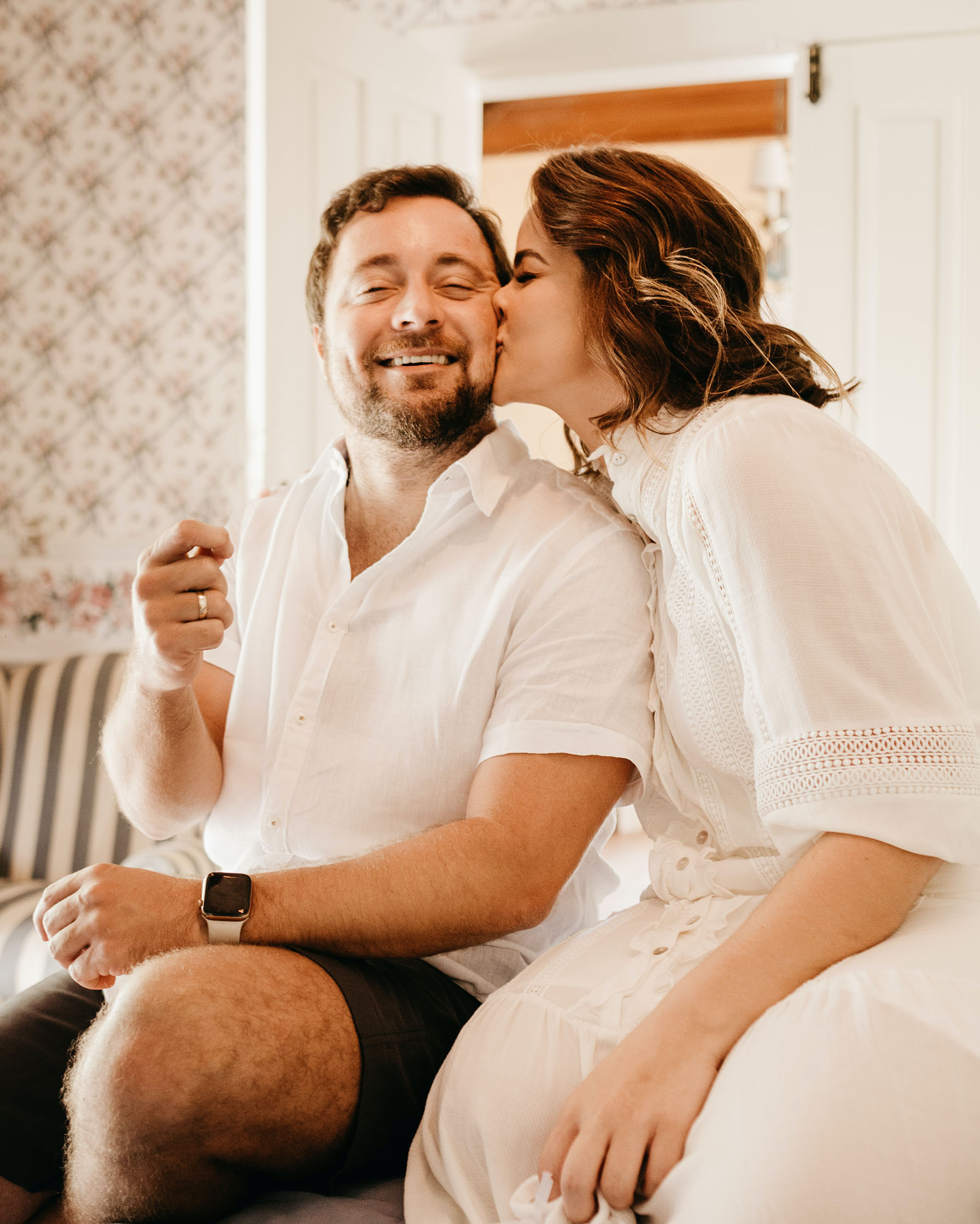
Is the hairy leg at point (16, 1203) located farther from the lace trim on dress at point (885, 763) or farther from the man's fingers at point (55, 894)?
the lace trim on dress at point (885, 763)

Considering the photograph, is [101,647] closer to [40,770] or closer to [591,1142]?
[40,770]

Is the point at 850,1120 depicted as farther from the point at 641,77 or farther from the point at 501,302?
the point at 641,77

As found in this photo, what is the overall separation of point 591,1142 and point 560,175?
114cm

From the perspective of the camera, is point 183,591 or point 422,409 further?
point 422,409

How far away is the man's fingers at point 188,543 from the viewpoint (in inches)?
44.6

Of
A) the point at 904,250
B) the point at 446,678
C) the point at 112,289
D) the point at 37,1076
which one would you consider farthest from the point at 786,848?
the point at 112,289

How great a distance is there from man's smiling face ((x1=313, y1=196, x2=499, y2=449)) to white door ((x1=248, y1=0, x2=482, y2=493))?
3.25 feet

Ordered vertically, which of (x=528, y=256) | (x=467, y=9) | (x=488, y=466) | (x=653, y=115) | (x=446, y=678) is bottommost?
(x=446, y=678)

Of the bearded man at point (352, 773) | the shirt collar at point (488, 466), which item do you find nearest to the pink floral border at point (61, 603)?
the bearded man at point (352, 773)

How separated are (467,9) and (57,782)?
253cm

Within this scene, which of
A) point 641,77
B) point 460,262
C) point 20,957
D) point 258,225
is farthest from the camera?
point 641,77

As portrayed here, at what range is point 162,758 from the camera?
1.31 meters

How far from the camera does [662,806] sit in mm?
1235

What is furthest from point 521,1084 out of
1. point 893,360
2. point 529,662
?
point 893,360
